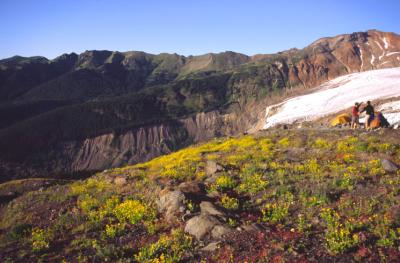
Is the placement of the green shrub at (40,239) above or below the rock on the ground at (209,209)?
below

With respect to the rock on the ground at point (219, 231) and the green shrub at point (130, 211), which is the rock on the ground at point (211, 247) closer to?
the rock on the ground at point (219, 231)

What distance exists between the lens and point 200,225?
11055mm

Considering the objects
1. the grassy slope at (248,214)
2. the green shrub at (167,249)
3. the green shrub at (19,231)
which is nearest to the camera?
the grassy slope at (248,214)

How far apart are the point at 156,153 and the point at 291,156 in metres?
82.1

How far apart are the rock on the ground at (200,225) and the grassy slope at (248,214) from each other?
0.29 m

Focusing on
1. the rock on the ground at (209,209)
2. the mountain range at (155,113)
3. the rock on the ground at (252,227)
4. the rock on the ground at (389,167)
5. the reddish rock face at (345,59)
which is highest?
the reddish rock face at (345,59)

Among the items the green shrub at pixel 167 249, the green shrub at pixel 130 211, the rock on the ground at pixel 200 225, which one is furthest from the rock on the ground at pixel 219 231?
the green shrub at pixel 130 211

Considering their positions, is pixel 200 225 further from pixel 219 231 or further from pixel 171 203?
pixel 171 203

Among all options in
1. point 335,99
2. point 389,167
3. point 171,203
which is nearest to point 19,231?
point 171,203

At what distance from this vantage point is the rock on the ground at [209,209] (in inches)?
464

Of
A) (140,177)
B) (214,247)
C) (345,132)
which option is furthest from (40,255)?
(345,132)

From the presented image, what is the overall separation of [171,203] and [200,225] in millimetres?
2258

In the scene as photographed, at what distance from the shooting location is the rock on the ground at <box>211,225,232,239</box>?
10.6 meters

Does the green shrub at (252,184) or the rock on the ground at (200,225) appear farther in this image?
the green shrub at (252,184)
